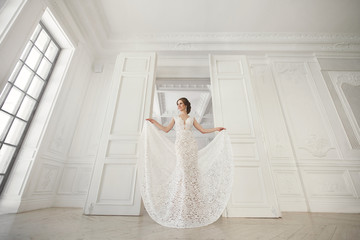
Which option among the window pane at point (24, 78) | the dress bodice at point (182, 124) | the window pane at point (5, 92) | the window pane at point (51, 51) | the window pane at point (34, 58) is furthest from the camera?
the window pane at point (51, 51)

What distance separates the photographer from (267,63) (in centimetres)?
441

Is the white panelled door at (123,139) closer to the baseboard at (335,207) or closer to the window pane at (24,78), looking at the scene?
the window pane at (24,78)

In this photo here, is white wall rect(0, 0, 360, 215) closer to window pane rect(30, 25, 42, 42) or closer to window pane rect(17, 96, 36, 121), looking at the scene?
window pane rect(17, 96, 36, 121)

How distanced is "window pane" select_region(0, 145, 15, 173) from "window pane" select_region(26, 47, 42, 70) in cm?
142

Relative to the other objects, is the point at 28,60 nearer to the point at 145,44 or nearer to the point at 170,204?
the point at 145,44

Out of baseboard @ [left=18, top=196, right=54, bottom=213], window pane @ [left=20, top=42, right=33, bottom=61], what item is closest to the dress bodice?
baseboard @ [left=18, top=196, right=54, bottom=213]

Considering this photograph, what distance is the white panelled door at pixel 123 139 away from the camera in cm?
246

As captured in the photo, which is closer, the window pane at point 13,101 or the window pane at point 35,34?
the window pane at point 13,101

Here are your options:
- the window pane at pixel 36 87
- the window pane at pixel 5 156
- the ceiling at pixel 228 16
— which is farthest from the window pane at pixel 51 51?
the window pane at pixel 5 156

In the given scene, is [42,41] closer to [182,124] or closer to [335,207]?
[182,124]

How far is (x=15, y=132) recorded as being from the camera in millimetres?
2697

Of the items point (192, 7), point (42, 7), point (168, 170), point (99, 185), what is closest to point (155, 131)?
point (168, 170)

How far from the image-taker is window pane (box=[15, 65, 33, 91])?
8.90 feet

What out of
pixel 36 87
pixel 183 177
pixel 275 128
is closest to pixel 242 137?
pixel 275 128
